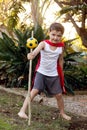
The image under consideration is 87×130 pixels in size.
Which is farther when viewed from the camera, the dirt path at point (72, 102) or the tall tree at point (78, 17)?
the tall tree at point (78, 17)

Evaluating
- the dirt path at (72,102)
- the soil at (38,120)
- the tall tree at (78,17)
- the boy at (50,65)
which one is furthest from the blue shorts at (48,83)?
the tall tree at (78,17)

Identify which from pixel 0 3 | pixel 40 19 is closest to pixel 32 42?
pixel 40 19

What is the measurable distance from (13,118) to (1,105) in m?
1.27

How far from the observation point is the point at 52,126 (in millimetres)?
5750

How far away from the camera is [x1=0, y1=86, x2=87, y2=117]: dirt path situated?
7.52 metres

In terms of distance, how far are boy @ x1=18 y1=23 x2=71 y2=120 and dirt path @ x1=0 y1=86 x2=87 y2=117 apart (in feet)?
3.50

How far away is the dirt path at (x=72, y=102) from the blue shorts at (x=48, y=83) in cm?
97

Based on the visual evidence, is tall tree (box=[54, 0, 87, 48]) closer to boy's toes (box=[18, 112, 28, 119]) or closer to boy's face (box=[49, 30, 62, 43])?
boy's face (box=[49, 30, 62, 43])

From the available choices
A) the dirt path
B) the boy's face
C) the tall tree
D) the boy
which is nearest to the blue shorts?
the boy

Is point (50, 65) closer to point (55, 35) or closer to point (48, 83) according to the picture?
point (48, 83)

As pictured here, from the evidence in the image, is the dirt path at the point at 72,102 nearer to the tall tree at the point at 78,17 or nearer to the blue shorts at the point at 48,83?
the blue shorts at the point at 48,83

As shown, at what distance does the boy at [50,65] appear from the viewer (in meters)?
6.06

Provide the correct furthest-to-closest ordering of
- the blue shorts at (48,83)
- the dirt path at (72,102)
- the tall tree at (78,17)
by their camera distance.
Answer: the tall tree at (78,17) < the dirt path at (72,102) < the blue shorts at (48,83)

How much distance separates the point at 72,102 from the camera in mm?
8523
